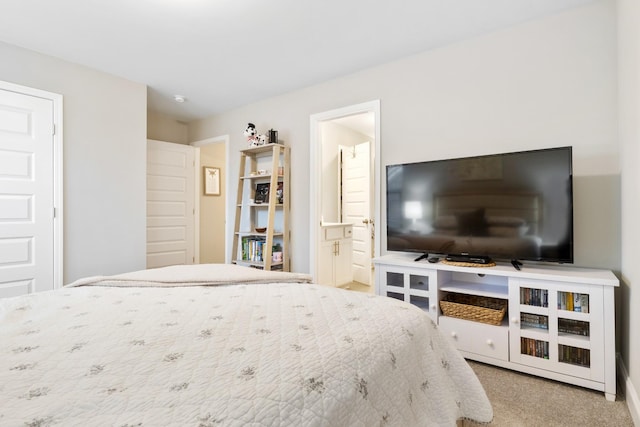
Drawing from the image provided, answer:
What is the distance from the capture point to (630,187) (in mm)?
1776

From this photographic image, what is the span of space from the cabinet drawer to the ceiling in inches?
86.9

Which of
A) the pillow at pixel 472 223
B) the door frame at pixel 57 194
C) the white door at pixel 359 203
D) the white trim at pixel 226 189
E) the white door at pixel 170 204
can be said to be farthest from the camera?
the white door at pixel 359 203

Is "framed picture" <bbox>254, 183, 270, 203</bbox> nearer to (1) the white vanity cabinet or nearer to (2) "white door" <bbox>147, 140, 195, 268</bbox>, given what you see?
(1) the white vanity cabinet

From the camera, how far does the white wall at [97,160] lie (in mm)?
2949

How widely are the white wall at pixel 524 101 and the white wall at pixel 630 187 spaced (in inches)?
5.2

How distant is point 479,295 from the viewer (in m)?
2.35

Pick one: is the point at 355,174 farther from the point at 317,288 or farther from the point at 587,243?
the point at 317,288

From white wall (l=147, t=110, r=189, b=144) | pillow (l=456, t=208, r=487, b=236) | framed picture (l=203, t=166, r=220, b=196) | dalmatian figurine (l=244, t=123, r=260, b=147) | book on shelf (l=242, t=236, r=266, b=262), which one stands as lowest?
book on shelf (l=242, t=236, r=266, b=262)

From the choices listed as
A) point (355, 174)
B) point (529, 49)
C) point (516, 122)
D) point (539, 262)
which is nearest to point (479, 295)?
point (539, 262)

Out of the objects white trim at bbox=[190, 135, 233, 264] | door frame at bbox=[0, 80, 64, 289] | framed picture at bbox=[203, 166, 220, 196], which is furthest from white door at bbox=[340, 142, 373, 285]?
door frame at bbox=[0, 80, 64, 289]

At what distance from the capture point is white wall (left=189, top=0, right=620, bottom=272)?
215 centimetres

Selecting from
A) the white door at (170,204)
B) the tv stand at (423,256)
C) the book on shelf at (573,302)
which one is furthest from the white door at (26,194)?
the book on shelf at (573,302)

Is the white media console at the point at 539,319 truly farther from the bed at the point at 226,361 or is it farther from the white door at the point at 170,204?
the white door at the point at 170,204

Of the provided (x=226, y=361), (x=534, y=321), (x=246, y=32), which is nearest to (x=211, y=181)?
(x=246, y=32)
